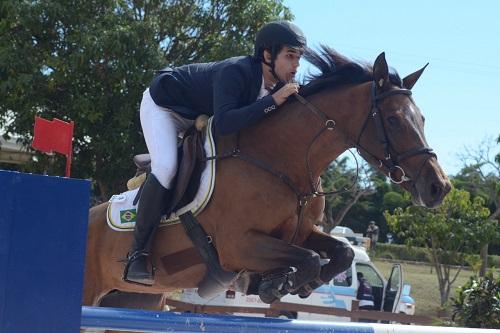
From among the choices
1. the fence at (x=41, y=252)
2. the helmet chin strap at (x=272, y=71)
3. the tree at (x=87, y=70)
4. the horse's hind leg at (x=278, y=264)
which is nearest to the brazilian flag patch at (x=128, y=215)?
the horse's hind leg at (x=278, y=264)

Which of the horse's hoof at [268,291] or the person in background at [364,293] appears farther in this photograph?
the person in background at [364,293]

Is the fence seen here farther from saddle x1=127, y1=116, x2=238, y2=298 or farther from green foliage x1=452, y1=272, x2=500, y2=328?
green foliage x1=452, y1=272, x2=500, y2=328

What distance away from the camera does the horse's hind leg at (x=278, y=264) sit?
3.88m

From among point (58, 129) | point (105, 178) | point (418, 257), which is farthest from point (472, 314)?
point (418, 257)

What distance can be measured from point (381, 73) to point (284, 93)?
58cm

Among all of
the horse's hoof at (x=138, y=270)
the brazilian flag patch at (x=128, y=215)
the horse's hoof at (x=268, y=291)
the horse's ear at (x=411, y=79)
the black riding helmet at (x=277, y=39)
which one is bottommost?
the horse's hoof at (x=268, y=291)

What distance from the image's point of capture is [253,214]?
13.5ft

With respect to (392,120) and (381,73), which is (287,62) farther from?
(392,120)

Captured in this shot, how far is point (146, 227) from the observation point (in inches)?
176

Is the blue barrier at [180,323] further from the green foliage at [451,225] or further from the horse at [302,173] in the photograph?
the green foliage at [451,225]

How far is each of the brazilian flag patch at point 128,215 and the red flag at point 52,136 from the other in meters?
0.73

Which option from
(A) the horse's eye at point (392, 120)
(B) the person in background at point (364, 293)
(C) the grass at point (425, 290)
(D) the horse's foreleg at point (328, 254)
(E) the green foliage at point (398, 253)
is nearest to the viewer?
(A) the horse's eye at point (392, 120)

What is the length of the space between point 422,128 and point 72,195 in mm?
2255

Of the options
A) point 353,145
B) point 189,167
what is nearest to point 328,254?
point 353,145
